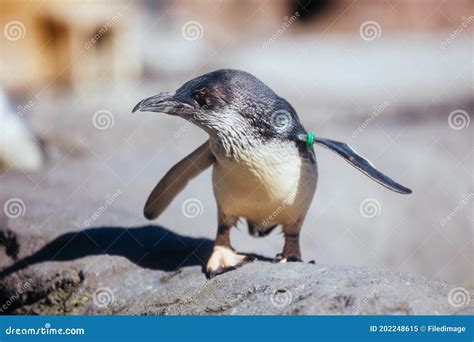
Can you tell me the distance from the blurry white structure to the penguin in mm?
2165

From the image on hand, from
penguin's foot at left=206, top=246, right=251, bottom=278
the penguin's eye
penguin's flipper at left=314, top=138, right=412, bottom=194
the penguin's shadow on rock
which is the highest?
penguin's flipper at left=314, top=138, right=412, bottom=194

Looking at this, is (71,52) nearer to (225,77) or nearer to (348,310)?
(225,77)

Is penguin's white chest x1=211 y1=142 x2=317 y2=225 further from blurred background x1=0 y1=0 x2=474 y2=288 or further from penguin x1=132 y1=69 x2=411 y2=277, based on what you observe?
blurred background x1=0 y1=0 x2=474 y2=288

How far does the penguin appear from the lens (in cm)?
289

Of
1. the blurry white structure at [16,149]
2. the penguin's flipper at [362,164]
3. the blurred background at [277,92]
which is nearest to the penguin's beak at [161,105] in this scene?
the penguin's flipper at [362,164]

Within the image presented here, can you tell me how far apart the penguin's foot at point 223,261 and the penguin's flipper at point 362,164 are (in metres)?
0.50

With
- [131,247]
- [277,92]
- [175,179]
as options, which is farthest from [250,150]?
[277,92]

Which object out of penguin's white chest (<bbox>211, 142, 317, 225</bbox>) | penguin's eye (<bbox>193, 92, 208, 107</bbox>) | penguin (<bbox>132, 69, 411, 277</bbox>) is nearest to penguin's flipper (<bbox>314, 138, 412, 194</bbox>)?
penguin (<bbox>132, 69, 411, 277</bbox>)

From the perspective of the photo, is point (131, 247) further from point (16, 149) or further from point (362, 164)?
point (16, 149)

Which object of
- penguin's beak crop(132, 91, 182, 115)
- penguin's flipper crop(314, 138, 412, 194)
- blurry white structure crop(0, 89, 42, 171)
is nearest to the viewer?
penguin's flipper crop(314, 138, 412, 194)

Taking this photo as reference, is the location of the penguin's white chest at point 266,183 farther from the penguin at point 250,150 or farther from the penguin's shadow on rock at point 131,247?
the penguin's shadow on rock at point 131,247

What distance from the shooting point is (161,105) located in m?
2.97

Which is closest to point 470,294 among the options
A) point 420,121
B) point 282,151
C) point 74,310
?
point 282,151

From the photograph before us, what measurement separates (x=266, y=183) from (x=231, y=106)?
286 millimetres
